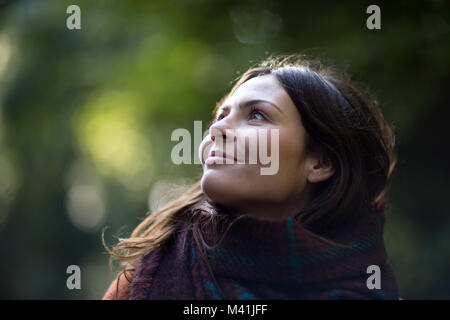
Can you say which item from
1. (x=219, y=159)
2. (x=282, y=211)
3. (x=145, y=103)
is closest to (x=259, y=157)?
(x=219, y=159)

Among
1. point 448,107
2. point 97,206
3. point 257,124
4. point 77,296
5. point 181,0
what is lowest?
Answer: point 77,296

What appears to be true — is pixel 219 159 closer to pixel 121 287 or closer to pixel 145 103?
pixel 121 287

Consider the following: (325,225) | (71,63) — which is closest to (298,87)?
(325,225)

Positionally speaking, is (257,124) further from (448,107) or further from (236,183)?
(448,107)

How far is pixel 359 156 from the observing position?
1612 millimetres

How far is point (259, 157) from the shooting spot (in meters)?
1.42

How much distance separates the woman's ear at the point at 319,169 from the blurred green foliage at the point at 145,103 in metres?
0.62

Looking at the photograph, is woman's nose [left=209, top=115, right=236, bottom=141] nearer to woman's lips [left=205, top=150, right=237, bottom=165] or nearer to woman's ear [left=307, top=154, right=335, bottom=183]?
woman's lips [left=205, top=150, right=237, bottom=165]

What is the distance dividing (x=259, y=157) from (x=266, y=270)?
32 cm

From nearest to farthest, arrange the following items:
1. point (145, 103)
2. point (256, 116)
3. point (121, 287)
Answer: point (256, 116), point (121, 287), point (145, 103)

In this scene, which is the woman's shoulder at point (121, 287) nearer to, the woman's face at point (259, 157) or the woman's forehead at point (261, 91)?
the woman's face at point (259, 157)

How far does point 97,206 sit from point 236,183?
512cm

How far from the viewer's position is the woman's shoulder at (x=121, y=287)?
1592 mm

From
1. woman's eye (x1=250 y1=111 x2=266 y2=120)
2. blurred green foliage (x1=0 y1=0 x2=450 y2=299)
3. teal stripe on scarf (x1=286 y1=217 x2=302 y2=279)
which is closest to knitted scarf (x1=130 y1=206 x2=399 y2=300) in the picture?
teal stripe on scarf (x1=286 y1=217 x2=302 y2=279)
